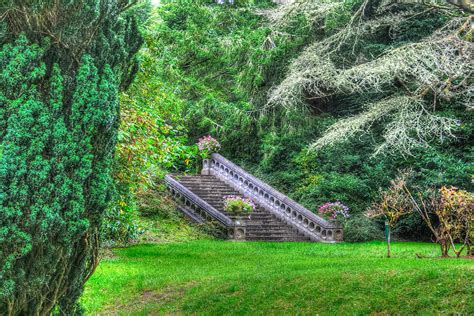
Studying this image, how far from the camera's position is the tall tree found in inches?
237

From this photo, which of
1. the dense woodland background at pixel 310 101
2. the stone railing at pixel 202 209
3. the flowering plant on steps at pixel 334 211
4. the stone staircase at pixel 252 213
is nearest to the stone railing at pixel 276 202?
the stone staircase at pixel 252 213

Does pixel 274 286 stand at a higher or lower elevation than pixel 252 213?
lower

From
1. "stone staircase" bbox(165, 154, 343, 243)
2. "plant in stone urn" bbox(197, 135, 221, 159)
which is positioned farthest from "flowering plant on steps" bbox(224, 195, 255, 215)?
"plant in stone urn" bbox(197, 135, 221, 159)

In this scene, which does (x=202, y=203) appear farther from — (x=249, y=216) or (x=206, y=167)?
(x=206, y=167)

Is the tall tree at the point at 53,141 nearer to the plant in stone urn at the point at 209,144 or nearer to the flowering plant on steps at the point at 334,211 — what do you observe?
the flowering plant on steps at the point at 334,211

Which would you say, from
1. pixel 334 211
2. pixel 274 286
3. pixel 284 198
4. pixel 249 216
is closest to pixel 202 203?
pixel 249 216

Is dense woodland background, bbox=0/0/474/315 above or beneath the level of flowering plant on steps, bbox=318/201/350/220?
above

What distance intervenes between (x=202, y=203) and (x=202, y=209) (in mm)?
202

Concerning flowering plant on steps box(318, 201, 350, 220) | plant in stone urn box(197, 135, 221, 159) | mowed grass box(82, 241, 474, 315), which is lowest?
mowed grass box(82, 241, 474, 315)

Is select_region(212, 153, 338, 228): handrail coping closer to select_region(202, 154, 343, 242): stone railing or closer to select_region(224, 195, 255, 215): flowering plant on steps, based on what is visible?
select_region(202, 154, 343, 242): stone railing

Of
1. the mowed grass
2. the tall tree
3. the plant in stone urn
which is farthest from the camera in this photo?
the plant in stone urn

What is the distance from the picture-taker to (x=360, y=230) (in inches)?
751

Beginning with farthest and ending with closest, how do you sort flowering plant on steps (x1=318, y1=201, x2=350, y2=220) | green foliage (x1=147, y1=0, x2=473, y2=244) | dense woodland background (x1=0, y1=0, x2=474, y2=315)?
green foliage (x1=147, y1=0, x2=473, y2=244)
flowering plant on steps (x1=318, y1=201, x2=350, y2=220)
dense woodland background (x1=0, y1=0, x2=474, y2=315)

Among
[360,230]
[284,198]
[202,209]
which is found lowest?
[360,230]
